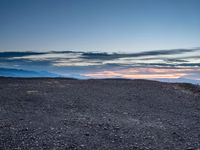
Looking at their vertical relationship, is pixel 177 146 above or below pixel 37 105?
below

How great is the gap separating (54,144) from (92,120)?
376 centimetres

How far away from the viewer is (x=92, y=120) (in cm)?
1308

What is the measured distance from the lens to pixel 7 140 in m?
9.74

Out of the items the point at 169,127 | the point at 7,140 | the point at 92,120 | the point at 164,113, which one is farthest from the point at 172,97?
the point at 7,140

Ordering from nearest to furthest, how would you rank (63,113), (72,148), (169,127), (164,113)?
(72,148)
(169,127)
(63,113)
(164,113)

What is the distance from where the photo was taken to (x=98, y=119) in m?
13.4

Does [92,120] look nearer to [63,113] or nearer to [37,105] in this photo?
[63,113]

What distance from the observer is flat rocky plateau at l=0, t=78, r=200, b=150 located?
1002cm

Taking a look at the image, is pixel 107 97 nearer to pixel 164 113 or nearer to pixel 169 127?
pixel 164 113

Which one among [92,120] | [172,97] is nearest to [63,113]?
[92,120]

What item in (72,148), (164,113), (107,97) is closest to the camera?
(72,148)

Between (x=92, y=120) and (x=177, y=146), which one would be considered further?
(x=92, y=120)

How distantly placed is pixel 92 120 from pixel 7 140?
470cm

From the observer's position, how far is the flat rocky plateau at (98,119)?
32.9ft
